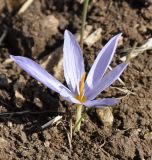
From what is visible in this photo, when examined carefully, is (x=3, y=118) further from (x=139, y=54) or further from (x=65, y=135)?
(x=139, y=54)

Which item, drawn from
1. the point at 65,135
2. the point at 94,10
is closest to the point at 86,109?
the point at 65,135

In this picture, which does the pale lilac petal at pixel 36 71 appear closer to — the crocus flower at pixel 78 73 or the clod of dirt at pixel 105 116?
the crocus flower at pixel 78 73

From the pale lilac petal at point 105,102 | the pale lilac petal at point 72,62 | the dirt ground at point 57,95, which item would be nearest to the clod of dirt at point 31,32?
the dirt ground at point 57,95

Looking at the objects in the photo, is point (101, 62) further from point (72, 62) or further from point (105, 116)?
point (105, 116)

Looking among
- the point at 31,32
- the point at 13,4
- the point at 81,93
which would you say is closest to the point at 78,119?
the point at 81,93

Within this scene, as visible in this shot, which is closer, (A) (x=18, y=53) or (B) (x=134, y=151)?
(B) (x=134, y=151)
